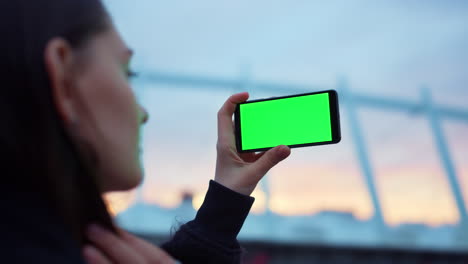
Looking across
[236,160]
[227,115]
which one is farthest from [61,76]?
[227,115]

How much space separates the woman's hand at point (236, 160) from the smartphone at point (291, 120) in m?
0.05

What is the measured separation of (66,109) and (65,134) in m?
0.04

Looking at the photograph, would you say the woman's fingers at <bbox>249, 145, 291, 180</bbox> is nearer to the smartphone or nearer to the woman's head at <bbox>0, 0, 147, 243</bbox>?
the smartphone

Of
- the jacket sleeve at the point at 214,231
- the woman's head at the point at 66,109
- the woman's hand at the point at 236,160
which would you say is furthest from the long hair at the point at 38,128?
the woman's hand at the point at 236,160

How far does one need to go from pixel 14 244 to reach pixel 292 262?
10.5m

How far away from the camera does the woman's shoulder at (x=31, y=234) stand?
668 mm

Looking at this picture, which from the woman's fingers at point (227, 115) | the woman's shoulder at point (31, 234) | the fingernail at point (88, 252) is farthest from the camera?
the woman's fingers at point (227, 115)

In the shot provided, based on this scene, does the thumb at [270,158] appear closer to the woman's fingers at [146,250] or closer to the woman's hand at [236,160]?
the woman's hand at [236,160]

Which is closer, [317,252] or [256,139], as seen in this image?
[256,139]

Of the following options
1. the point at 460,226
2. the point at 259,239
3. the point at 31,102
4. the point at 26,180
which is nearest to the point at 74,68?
the point at 31,102

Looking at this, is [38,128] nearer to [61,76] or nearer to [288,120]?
[61,76]

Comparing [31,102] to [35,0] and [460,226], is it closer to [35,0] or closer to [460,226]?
[35,0]

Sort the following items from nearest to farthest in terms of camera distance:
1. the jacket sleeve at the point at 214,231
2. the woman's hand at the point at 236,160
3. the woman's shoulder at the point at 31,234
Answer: the woman's shoulder at the point at 31,234 < the jacket sleeve at the point at 214,231 < the woman's hand at the point at 236,160

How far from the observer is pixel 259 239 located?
395 inches
